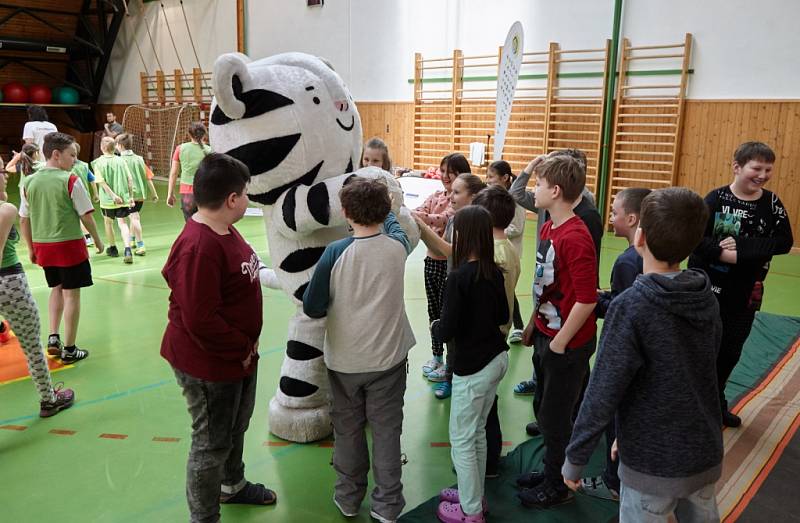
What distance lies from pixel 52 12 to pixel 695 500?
21.4m

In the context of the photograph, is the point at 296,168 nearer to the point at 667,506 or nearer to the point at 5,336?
the point at 667,506

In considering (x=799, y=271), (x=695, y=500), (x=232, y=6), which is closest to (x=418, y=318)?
(x=695, y=500)

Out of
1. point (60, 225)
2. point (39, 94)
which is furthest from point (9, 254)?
point (39, 94)

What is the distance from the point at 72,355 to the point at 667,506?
429 centimetres

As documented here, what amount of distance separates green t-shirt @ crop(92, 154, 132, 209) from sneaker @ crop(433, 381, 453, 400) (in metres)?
5.19

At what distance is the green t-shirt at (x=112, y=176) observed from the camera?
7.52 m

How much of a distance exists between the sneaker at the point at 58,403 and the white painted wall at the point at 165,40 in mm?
13781

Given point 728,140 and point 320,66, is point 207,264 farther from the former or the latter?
point 728,140

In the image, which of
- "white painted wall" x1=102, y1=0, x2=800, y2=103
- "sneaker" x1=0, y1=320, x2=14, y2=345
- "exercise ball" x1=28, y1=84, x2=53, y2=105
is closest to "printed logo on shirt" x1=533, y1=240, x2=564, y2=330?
"sneaker" x1=0, y1=320, x2=14, y2=345

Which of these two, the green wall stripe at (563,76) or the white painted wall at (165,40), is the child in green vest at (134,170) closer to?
the green wall stripe at (563,76)

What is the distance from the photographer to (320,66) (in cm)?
346

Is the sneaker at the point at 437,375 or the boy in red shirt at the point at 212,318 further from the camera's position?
the sneaker at the point at 437,375

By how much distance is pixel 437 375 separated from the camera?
170 inches

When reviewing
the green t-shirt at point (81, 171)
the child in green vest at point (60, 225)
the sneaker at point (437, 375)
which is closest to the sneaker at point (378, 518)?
the sneaker at point (437, 375)
